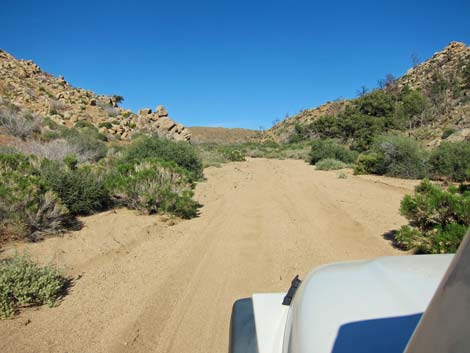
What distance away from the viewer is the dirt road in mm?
2967

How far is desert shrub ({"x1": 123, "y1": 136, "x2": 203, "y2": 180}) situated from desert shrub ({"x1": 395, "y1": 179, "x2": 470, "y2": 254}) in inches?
317

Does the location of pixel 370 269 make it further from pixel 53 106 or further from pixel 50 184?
pixel 53 106

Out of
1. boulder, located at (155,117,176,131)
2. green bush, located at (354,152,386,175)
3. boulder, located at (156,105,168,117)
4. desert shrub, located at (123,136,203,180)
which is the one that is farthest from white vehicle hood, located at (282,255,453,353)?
boulder, located at (156,105,168,117)

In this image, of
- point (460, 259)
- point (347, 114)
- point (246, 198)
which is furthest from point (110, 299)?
point (347, 114)

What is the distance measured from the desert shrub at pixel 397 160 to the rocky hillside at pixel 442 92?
855 cm

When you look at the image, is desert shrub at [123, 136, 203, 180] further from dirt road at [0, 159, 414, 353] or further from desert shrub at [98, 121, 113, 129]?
desert shrub at [98, 121, 113, 129]

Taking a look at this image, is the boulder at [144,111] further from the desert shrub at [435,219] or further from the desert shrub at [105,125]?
the desert shrub at [435,219]

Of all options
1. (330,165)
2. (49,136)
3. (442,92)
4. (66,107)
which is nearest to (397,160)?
(330,165)

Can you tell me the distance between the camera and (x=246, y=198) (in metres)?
8.89

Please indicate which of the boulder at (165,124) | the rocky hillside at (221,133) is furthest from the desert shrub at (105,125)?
the rocky hillside at (221,133)

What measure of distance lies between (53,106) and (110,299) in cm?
3131

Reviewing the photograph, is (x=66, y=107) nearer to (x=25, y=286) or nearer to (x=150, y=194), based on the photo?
(x=150, y=194)

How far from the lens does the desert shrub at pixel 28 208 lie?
5.05 metres

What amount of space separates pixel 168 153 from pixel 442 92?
3462 centimetres
